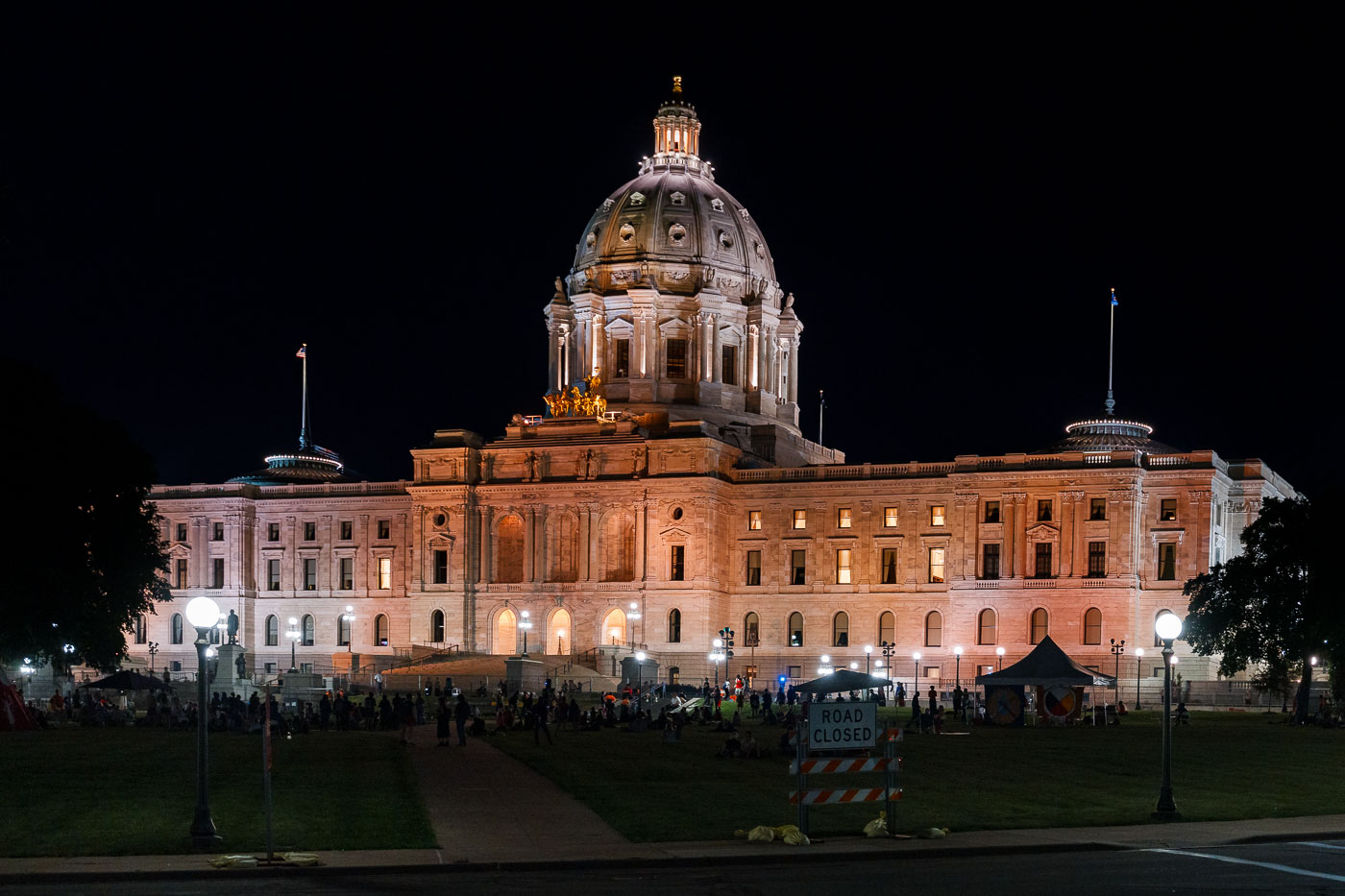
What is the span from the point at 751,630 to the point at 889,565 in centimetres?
968

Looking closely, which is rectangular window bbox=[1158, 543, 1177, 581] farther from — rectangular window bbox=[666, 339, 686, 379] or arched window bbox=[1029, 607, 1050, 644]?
rectangular window bbox=[666, 339, 686, 379]

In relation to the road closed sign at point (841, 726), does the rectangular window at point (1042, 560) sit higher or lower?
higher

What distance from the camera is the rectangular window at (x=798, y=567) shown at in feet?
397

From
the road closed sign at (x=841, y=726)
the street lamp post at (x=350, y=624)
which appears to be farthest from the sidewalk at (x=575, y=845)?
the street lamp post at (x=350, y=624)

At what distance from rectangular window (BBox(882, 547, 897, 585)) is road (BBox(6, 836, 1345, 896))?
8915 cm

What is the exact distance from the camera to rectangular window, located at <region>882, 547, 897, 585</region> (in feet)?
390

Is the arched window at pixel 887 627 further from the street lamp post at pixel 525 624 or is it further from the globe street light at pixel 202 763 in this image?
the globe street light at pixel 202 763

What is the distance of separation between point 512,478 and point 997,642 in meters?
31.9

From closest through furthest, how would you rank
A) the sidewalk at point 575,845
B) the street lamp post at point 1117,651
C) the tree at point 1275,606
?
the sidewalk at point 575,845
the tree at point 1275,606
the street lamp post at point 1117,651

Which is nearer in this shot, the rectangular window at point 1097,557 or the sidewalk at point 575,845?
the sidewalk at point 575,845

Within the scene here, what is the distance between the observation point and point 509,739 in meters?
61.6

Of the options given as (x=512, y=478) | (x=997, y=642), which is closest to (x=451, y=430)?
(x=512, y=478)

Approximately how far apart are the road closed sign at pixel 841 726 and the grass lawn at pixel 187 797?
21.1 feet

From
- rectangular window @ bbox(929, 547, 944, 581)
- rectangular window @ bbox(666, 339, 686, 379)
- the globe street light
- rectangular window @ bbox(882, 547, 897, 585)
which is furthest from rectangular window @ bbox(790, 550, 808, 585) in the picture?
the globe street light
